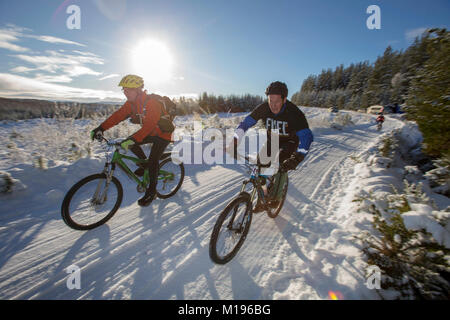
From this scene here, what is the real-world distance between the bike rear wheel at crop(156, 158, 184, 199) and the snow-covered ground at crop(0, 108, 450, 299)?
197mm

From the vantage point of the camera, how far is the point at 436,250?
6.25 ft

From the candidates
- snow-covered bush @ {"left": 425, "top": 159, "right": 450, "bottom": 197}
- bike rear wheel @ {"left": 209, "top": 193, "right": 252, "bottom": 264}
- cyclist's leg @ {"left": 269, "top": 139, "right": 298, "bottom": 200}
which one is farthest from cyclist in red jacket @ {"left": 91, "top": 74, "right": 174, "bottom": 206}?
snow-covered bush @ {"left": 425, "top": 159, "right": 450, "bottom": 197}

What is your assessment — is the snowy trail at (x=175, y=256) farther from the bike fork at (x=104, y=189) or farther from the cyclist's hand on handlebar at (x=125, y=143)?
the cyclist's hand on handlebar at (x=125, y=143)

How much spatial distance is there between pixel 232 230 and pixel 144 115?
2.64 m

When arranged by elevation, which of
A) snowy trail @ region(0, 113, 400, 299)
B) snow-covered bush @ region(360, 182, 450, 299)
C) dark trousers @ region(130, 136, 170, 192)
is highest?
dark trousers @ region(130, 136, 170, 192)

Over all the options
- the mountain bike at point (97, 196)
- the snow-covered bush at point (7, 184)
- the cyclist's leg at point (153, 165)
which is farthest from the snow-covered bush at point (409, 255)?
the snow-covered bush at point (7, 184)

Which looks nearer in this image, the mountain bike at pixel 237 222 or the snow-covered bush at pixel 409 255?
the snow-covered bush at pixel 409 255

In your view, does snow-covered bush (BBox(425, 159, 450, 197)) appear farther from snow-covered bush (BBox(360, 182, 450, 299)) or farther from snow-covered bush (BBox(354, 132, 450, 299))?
snow-covered bush (BBox(360, 182, 450, 299))

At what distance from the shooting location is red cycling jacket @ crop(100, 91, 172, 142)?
3.19m

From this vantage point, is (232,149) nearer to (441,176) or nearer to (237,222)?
(237,222)

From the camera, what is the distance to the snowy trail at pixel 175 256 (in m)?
2.03

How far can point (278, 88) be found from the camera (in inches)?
110

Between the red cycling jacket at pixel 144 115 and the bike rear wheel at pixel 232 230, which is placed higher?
the red cycling jacket at pixel 144 115

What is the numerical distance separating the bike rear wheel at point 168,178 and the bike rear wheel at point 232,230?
1.95 m
